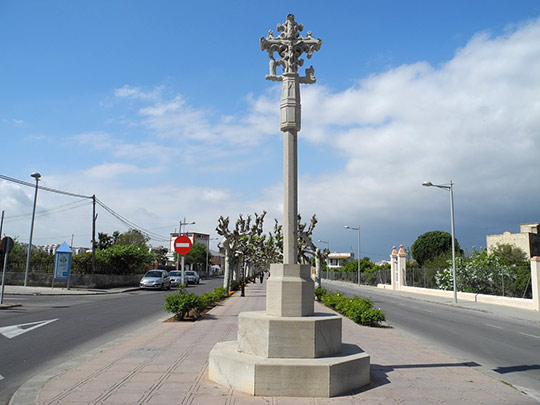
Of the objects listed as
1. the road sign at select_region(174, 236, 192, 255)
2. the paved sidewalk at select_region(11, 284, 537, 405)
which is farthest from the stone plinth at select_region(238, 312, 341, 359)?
the road sign at select_region(174, 236, 192, 255)

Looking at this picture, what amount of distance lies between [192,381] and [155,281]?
90.2 feet

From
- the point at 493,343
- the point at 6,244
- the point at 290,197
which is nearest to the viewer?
the point at 290,197

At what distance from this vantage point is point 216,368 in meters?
5.50

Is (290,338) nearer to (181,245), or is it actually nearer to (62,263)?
(181,245)

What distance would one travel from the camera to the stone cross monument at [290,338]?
16.4 ft

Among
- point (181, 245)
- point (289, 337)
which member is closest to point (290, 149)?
point (289, 337)

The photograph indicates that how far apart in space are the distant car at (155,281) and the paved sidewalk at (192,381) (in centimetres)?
2358

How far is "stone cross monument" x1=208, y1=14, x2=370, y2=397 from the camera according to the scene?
499 centimetres

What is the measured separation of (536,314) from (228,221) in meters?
16.5

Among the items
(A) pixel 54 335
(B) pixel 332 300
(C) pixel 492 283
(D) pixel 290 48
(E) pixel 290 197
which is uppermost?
(D) pixel 290 48

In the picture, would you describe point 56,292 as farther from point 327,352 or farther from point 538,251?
point 538,251

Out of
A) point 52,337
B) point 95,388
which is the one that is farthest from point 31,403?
point 52,337

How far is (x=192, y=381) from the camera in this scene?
219 inches

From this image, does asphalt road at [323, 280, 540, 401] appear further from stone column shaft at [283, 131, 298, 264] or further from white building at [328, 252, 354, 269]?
white building at [328, 252, 354, 269]
